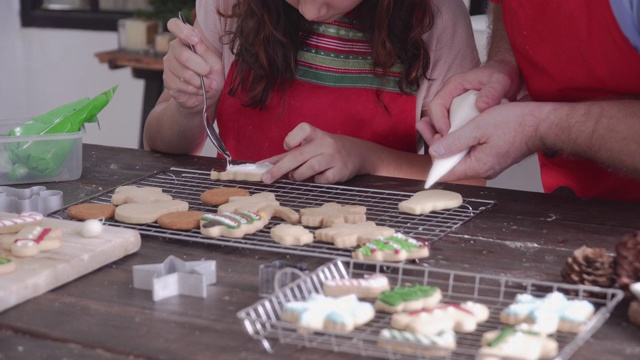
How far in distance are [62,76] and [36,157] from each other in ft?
12.1

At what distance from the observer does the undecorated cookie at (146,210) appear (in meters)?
1.49

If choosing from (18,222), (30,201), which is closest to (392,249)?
(18,222)

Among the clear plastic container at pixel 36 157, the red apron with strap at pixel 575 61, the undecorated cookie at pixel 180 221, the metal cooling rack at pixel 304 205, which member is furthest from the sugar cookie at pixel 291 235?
the red apron with strap at pixel 575 61

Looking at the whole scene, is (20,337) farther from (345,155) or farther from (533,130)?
(533,130)

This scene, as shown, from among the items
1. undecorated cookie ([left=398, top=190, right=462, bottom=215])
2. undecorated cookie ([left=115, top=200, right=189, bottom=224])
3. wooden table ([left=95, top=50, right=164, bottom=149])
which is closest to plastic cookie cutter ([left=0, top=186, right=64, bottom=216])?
undecorated cookie ([left=115, top=200, right=189, bottom=224])

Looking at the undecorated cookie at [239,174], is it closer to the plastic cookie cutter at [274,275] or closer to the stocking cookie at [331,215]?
the stocking cookie at [331,215]

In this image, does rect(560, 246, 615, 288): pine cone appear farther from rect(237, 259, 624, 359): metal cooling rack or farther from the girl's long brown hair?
the girl's long brown hair

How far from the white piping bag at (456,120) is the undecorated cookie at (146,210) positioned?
1.45 feet

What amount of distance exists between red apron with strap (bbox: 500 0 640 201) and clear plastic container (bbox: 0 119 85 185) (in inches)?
37.6

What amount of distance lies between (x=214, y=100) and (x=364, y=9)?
0.44m

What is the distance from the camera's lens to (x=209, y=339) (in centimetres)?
102

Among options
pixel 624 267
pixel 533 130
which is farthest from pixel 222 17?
pixel 624 267

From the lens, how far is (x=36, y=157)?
178 cm

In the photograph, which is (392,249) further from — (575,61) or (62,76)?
(62,76)
